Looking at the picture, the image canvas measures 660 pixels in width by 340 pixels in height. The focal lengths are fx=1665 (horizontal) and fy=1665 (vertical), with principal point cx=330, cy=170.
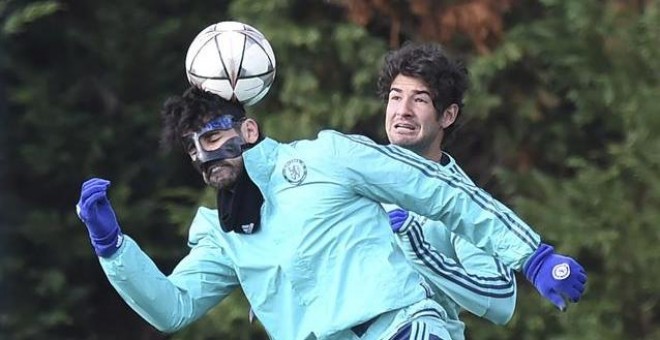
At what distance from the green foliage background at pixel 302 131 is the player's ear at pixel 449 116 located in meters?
2.38

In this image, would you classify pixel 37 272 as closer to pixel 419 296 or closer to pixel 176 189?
pixel 176 189

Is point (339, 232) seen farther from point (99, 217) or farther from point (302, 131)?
point (302, 131)

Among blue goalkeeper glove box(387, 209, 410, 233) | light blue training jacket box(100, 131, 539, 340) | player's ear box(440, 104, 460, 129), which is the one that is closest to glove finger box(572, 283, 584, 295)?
light blue training jacket box(100, 131, 539, 340)

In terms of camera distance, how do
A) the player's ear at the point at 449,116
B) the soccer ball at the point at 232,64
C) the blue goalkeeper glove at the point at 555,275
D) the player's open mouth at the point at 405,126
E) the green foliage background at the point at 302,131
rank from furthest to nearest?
the green foliage background at the point at 302,131 < the player's ear at the point at 449,116 < the player's open mouth at the point at 405,126 < the soccer ball at the point at 232,64 < the blue goalkeeper glove at the point at 555,275

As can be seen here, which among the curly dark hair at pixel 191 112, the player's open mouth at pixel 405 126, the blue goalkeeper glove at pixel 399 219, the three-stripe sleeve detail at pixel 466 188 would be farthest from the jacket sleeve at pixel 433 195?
the player's open mouth at pixel 405 126

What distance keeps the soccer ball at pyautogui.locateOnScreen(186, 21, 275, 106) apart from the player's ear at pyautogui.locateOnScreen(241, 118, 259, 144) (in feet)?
0.42

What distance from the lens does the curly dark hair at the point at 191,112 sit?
4.29m

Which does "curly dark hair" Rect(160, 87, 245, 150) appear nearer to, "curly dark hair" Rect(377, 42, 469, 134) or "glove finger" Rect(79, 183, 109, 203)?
"glove finger" Rect(79, 183, 109, 203)

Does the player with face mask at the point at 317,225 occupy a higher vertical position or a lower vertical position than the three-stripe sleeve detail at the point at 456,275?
higher

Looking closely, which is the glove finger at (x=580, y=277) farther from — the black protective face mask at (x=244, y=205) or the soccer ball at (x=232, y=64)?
the soccer ball at (x=232, y=64)

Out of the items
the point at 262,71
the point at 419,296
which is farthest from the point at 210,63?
the point at 419,296

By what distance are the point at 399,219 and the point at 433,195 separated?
1.76 feet

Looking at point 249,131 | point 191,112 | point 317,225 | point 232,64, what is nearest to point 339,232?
point 317,225

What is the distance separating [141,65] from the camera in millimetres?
8797
